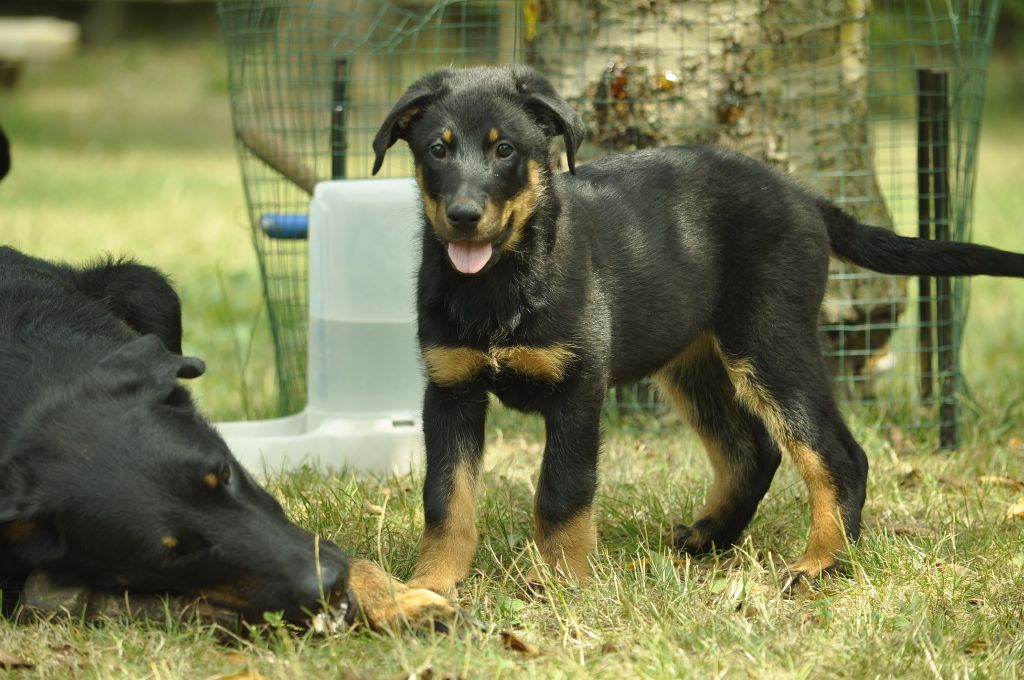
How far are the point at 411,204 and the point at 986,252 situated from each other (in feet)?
7.24

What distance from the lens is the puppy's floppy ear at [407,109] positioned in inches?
142

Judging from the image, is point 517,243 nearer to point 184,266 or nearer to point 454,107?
point 454,107

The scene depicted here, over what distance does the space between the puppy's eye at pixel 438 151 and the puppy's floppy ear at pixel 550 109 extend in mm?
289

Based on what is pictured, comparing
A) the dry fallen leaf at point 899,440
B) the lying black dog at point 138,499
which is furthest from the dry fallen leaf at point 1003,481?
the lying black dog at point 138,499

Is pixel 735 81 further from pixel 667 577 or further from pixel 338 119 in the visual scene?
pixel 667 577

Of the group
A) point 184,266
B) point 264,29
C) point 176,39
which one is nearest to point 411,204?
point 264,29

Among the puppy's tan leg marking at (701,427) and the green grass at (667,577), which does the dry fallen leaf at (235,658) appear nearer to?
the green grass at (667,577)

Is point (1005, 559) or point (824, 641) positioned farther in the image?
point (1005, 559)

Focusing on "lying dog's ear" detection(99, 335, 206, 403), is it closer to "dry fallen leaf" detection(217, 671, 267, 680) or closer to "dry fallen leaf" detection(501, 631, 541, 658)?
"dry fallen leaf" detection(217, 671, 267, 680)

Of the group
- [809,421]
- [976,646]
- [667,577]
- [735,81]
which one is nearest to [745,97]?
[735,81]

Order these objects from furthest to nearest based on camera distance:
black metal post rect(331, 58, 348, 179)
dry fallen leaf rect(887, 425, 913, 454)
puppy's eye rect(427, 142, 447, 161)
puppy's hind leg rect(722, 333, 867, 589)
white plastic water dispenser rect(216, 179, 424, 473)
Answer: black metal post rect(331, 58, 348, 179) < dry fallen leaf rect(887, 425, 913, 454) < white plastic water dispenser rect(216, 179, 424, 473) < puppy's hind leg rect(722, 333, 867, 589) < puppy's eye rect(427, 142, 447, 161)

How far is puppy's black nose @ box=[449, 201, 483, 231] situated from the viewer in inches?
132

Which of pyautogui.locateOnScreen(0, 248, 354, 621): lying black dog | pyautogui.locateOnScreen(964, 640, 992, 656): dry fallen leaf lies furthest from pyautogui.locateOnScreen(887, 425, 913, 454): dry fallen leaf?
pyautogui.locateOnScreen(0, 248, 354, 621): lying black dog

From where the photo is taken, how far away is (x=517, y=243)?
3.66 metres
